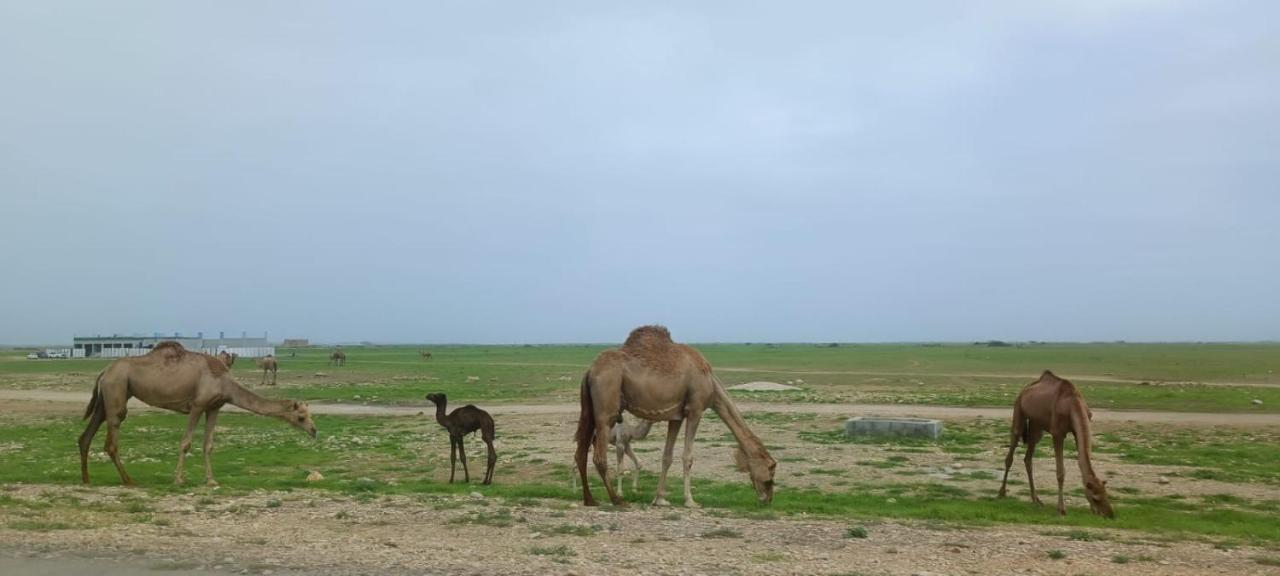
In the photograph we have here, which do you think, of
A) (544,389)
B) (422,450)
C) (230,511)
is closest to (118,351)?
(544,389)

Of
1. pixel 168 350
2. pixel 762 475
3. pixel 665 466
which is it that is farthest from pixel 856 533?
pixel 168 350

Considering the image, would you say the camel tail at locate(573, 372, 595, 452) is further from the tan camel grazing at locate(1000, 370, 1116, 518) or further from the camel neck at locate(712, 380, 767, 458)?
the tan camel grazing at locate(1000, 370, 1116, 518)

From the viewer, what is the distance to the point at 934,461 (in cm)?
2000

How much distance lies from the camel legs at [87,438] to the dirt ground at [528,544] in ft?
2.86

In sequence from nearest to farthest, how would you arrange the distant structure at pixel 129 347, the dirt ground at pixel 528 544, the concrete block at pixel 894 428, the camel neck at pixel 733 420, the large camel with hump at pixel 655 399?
the dirt ground at pixel 528 544 → the large camel with hump at pixel 655 399 → the camel neck at pixel 733 420 → the concrete block at pixel 894 428 → the distant structure at pixel 129 347

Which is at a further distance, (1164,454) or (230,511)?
(1164,454)

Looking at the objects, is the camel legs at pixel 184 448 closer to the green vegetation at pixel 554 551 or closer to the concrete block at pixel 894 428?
the green vegetation at pixel 554 551

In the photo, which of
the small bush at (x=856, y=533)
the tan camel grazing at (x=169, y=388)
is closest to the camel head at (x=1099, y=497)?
the small bush at (x=856, y=533)

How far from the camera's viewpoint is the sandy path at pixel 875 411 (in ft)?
105

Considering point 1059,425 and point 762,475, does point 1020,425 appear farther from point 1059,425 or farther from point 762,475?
point 762,475

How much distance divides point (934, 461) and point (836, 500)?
6713 millimetres

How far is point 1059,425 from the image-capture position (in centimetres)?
1413

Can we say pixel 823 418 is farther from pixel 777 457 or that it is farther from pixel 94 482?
pixel 94 482

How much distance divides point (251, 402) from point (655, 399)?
8.52 meters
